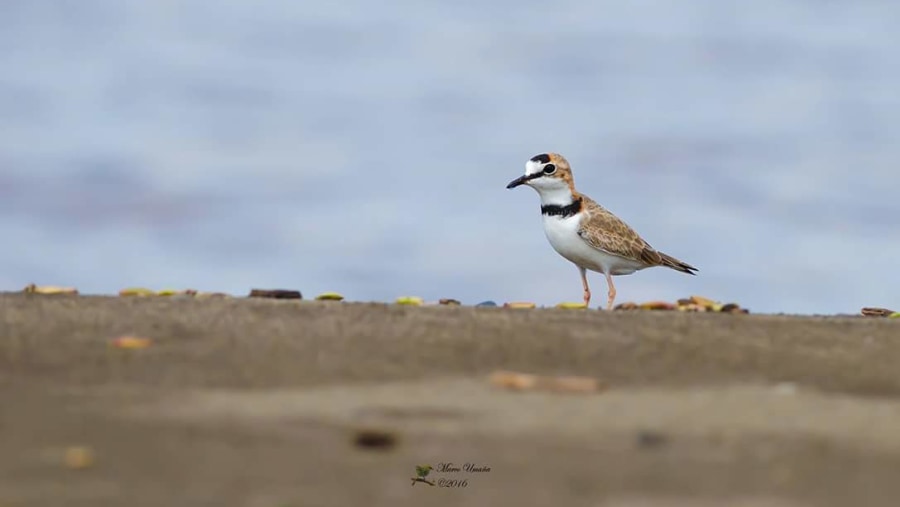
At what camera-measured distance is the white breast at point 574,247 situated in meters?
12.6

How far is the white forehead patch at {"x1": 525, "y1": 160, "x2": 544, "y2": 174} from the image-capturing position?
506 inches

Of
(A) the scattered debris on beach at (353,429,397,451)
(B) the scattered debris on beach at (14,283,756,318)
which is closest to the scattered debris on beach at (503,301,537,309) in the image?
(B) the scattered debris on beach at (14,283,756,318)

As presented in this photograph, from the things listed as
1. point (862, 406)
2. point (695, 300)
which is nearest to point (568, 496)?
point (862, 406)

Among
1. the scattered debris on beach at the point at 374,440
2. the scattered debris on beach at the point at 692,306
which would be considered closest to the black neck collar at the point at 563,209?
the scattered debris on beach at the point at 692,306

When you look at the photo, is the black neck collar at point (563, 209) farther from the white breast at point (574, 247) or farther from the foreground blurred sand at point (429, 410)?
the foreground blurred sand at point (429, 410)

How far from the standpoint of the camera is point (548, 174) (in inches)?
506

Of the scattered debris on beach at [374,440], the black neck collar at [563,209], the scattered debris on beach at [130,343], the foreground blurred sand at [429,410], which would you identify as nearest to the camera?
the foreground blurred sand at [429,410]

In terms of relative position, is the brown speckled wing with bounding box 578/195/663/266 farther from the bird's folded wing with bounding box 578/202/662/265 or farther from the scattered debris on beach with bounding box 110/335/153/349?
the scattered debris on beach with bounding box 110/335/153/349

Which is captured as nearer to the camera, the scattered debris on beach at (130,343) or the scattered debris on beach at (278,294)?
the scattered debris on beach at (130,343)

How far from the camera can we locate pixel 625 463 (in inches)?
200

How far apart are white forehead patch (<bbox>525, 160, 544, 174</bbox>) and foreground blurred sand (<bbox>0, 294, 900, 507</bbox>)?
4.54 meters

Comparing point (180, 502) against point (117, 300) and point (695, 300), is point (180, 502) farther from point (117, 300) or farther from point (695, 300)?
point (695, 300)

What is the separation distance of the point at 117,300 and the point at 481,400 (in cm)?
370
